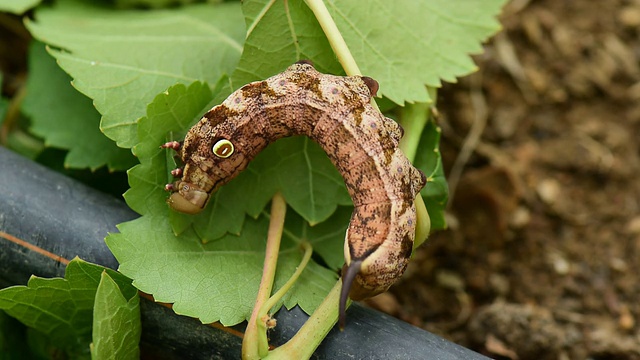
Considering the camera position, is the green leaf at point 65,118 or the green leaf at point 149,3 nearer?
the green leaf at point 65,118

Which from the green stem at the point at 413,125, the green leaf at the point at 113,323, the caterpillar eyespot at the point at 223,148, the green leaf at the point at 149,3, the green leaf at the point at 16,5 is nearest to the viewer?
the green leaf at the point at 113,323

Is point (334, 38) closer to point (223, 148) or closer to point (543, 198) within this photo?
point (223, 148)

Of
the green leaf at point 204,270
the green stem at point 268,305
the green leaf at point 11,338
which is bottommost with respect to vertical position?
the green leaf at point 11,338

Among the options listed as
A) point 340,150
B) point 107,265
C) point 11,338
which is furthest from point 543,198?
point 11,338

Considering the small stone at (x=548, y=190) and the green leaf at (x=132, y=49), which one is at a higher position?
the green leaf at (x=132, y=49)

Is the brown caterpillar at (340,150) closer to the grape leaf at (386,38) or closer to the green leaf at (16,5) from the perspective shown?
the grape leaf at (386,38)

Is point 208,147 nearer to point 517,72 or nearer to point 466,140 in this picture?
point 466,140

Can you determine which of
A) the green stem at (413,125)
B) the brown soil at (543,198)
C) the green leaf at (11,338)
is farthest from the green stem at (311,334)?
the green leaf at (11,338)
